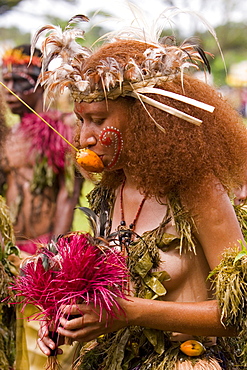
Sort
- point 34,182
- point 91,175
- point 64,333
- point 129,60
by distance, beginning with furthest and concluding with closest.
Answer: point 34,182, point 91,175, point 129,60, point 64,333

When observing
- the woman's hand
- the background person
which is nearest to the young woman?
the woman's hand

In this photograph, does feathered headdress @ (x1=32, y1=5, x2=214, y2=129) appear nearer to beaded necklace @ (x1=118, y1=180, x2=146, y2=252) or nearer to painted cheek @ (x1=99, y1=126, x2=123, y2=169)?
painted cheek @ (x1=99, y1=126, x2=123, y2=169)

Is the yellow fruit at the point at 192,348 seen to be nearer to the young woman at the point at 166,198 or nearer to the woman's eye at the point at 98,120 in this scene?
the young woman at the point at 166,198

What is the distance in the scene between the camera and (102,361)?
8.57 ft

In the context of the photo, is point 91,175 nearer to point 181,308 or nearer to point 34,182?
point 181,308

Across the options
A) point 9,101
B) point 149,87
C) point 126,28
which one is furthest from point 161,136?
point 9,101

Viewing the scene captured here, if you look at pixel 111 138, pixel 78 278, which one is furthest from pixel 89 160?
pixel 78 278

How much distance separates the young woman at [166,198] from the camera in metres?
2.33

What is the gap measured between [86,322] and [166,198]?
1.84 ft

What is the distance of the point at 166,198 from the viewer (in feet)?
8.18

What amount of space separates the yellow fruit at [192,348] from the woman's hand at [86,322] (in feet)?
0.88

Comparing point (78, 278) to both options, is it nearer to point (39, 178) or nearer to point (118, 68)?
point (118, 68)

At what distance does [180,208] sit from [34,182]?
11.1 ft

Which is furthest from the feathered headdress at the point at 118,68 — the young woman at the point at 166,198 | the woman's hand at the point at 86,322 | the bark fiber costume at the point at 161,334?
the woman's hand at the point at 86,322
